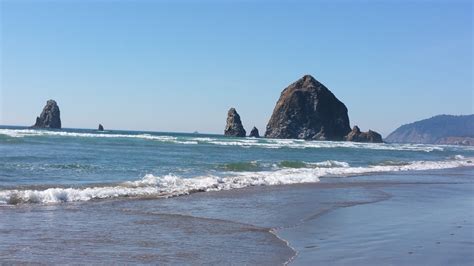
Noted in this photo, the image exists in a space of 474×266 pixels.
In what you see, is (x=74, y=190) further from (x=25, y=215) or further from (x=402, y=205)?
(x=402, y=205)

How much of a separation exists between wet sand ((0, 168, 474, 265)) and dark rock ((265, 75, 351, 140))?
4240 inches

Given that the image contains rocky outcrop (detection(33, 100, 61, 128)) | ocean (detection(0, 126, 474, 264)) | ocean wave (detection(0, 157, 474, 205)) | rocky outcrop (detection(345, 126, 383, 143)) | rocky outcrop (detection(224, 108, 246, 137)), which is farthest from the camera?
rocky outcrop (detection(33, 100, 61, 128))

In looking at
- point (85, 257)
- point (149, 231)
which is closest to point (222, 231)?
point (149, 231)

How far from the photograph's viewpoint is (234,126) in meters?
122

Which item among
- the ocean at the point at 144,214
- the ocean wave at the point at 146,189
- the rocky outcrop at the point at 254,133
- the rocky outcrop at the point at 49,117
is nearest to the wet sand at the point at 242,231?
the ocean at the point at 144,214

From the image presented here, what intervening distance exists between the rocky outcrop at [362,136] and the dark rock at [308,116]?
3.97 metres

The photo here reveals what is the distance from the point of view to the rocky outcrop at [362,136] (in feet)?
395

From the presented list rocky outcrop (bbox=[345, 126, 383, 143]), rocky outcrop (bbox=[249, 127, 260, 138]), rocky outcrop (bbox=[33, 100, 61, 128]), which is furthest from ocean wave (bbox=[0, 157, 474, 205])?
rocky outcrop (bbox=[33, 100, 61, 128])

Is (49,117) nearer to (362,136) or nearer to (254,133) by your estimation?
(254,133)

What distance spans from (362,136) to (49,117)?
76.0 metres

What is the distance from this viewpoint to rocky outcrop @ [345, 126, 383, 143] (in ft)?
395

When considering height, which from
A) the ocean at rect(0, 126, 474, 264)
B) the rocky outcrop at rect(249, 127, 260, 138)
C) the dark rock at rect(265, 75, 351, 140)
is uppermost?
the dark rock at rect(265, 75, 351, 140)

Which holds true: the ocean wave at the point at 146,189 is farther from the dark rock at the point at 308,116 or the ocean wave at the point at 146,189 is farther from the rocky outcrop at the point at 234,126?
the dark rock at the point at 308,116

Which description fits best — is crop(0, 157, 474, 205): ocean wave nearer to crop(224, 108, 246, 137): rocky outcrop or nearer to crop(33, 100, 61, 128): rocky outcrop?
crop(224, 108, 246, 137): rocky outcrop
